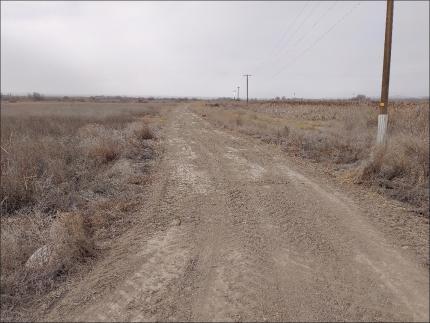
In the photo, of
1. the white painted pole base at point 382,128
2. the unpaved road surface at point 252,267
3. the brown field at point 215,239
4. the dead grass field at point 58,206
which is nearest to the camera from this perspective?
the unpaved road surface at point 252,267

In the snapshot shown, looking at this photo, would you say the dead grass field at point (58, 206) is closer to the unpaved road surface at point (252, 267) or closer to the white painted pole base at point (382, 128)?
the unpaved road surface at point (252, 267)

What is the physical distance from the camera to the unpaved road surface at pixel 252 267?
3.04 m

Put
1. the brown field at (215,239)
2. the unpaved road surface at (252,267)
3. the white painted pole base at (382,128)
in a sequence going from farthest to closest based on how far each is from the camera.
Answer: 1. the white painted pole base at (382,128)
2. the brown field at (215,239)
3. the unpaved road surface at (252,267)

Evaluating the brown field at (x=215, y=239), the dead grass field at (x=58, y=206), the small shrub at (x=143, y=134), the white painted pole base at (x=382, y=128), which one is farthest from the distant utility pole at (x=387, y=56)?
the small shrub at (x=143, y=134)

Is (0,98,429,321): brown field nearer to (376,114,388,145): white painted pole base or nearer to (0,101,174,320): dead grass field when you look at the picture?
(0,101,174,320): dead grass field

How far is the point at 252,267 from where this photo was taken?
3779 mm

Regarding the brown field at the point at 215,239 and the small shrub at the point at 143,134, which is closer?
the brown field at the point at 215,239

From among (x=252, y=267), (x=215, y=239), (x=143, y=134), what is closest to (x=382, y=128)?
(x=215, y=239)

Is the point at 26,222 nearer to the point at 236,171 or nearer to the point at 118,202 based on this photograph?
the point at 118,202

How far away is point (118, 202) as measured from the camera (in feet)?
19.8

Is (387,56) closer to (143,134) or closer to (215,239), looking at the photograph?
(215,239)

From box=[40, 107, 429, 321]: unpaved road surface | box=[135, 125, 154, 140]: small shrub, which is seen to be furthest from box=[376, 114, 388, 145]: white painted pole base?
box=[135, 125, 154, 140]: small shrub

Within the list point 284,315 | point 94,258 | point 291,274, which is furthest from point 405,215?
point 94,258

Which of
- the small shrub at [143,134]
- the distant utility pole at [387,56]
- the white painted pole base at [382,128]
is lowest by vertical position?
the small shrub at [143,134]
